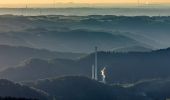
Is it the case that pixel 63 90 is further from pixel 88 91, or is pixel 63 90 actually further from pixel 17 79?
pixel 17 79

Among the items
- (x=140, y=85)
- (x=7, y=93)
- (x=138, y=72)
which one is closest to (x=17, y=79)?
(x=138, y=72)

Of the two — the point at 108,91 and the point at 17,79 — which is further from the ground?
the point at 108,91

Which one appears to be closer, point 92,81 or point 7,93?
point 7,93

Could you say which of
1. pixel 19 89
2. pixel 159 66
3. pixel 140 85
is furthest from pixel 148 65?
pixel 19 89

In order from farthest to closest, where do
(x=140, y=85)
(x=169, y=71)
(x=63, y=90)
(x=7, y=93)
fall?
(x=169, y=71) → (x=140, y=85) → (x=63, y=90) → (x=7, y=93)

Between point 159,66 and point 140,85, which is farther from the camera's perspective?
point 159,66

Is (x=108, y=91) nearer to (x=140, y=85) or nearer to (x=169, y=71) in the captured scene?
(x=140, y=85)

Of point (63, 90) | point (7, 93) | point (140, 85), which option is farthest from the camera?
point (140, 85)

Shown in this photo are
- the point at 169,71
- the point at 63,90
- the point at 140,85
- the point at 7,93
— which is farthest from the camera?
the point at 169,71

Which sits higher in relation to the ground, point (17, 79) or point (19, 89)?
point (19, 89)
